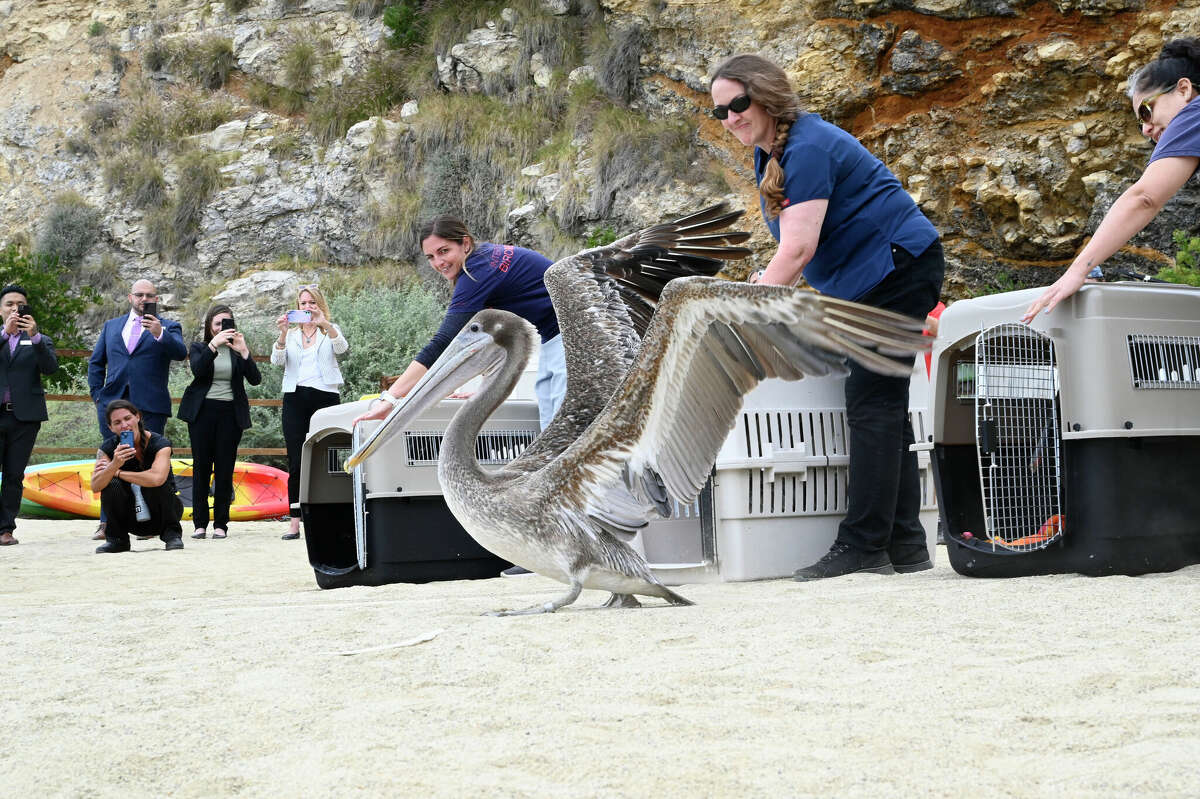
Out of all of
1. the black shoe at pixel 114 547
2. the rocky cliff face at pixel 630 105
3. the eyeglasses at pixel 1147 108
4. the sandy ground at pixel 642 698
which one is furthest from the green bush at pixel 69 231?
the eyeglasses at pixel 1147 108

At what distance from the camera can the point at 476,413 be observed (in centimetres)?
427

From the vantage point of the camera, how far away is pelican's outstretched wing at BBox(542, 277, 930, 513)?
10.8 ft

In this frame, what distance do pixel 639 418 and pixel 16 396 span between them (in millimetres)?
7201

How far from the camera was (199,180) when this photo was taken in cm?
2459

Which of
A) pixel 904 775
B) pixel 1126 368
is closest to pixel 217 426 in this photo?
pixel 1126 368

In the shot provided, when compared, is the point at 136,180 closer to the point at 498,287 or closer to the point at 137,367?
the point at 137,367

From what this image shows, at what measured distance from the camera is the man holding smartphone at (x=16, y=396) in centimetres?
909

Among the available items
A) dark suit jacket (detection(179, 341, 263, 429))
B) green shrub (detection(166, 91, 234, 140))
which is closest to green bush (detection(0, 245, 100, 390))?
Answer: green shrub (detection(166, 91, 234, 140))

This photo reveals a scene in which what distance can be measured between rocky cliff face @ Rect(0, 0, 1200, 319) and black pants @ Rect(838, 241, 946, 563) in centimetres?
1032

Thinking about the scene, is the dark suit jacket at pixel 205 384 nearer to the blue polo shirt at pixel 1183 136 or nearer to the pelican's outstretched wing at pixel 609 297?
the pelican's outstretched wing at pixel 609 297

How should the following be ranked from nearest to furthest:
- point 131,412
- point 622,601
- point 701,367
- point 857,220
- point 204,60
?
point 701,367 < point 622,601 < point 857,220 < point 131,412 < point 204,60

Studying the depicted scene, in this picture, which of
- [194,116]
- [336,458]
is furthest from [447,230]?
[194,116]

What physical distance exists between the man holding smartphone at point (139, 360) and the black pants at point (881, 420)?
6653 millimetres

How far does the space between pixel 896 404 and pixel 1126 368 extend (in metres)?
0.85
